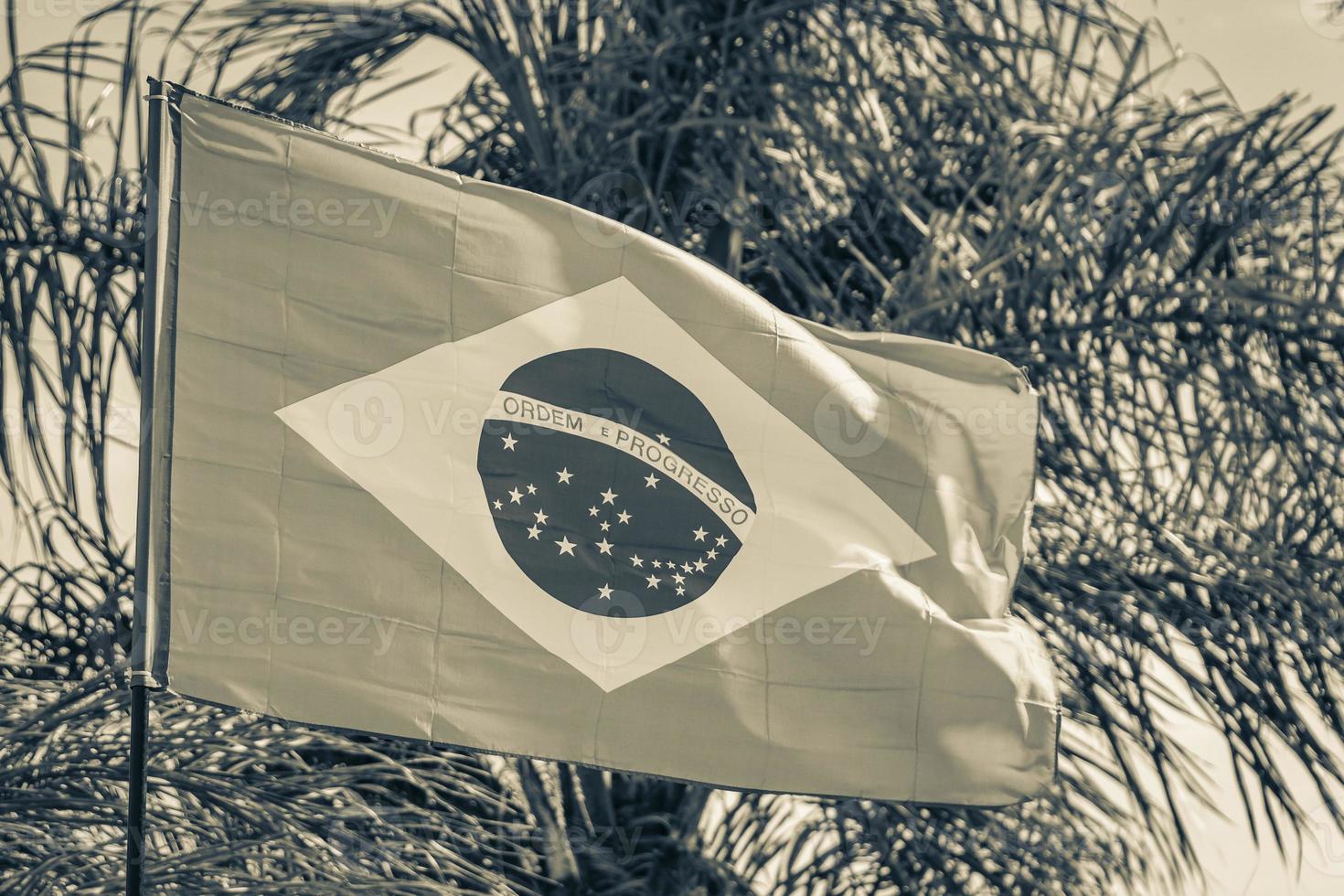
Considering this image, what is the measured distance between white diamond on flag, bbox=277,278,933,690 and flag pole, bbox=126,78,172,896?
11.3 inches

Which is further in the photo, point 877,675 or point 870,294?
point 870,294

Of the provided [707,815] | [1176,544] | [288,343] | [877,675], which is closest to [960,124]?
[1176,544]

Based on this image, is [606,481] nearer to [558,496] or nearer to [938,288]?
[558,496]

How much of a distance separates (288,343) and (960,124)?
3.49m

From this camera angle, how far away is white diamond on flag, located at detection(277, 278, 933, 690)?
9.88 ft

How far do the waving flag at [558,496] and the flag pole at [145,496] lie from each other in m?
0.04

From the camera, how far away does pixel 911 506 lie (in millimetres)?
3496

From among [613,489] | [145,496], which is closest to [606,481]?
[613,489]

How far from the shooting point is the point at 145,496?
2648 mm

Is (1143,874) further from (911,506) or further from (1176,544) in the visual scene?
(911,506)

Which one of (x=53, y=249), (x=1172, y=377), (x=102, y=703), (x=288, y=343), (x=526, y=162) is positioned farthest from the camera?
(x=526, y=162)

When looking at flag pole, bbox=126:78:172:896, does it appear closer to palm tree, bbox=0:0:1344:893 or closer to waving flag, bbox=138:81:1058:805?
waving flag, bbox=138:81:1058:805

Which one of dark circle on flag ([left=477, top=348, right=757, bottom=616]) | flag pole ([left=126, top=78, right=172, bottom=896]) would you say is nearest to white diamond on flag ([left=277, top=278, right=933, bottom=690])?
dark circle on flag ([left=477, top=348, right=757, bottom=616])

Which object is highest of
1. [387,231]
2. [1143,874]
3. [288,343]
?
[387,231]
